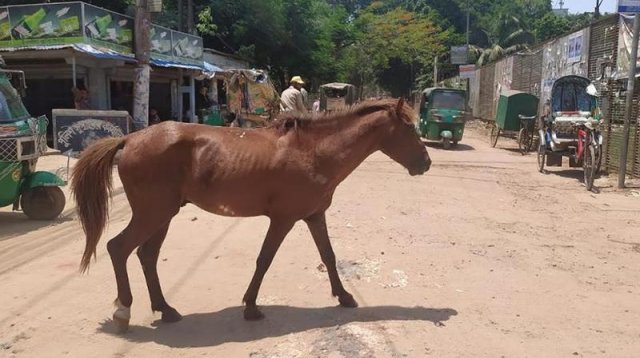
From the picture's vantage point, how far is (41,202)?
812 cm

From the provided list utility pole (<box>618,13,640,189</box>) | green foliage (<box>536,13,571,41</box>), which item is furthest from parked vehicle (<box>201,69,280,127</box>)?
green foliage (<box>536,13,571,41</box>)

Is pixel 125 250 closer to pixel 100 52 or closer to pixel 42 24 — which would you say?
pixel 100 52

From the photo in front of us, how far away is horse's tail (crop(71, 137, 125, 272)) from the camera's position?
443cm

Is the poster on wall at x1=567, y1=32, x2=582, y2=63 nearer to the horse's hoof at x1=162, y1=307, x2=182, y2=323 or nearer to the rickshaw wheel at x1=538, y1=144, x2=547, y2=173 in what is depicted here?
the rickshaw wheel at x1=538, y1=144, x2=547, y2=173

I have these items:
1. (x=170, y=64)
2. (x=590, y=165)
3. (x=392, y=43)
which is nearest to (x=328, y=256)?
(x=590, y=165)

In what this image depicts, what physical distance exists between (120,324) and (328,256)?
5.37 feet

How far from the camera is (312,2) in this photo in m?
33.3

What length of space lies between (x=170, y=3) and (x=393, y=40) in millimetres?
22981

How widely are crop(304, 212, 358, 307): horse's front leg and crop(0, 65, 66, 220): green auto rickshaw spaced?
488 centimetres

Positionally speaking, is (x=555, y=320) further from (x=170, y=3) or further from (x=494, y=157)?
(x=170, y=3)

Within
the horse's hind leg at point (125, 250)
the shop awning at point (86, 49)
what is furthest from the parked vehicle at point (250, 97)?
the horse's hind leg at point (125, 250)

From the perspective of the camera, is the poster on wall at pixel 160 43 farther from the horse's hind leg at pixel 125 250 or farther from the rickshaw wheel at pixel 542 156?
the horse's hind leg at pixel 125 250

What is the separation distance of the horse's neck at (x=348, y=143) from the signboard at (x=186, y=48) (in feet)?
58.6

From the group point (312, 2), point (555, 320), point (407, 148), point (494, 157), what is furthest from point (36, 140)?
point (312, 2)
